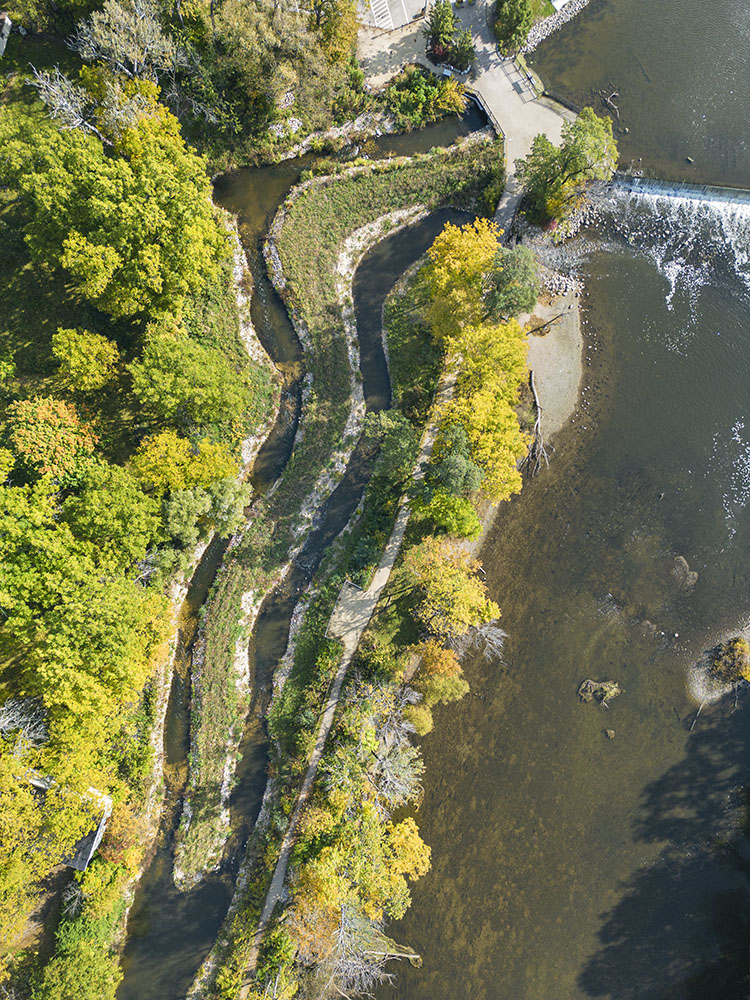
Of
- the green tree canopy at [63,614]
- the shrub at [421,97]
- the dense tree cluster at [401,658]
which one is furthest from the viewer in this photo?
the shrub at [421,97]

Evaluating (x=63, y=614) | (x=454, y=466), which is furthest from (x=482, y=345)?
(x=63, y=614)

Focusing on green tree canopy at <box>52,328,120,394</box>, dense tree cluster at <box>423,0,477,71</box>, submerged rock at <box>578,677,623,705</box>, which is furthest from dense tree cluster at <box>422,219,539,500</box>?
green tree canopy at <box>52,328,120,394</box>

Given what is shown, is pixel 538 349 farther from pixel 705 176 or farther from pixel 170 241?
pixel 170 241

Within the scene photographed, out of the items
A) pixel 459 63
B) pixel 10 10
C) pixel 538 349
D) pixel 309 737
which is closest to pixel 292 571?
pixel 309 737

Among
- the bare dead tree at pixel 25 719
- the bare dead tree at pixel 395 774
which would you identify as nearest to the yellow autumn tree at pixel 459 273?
the bare dead tree at pixel 395 774

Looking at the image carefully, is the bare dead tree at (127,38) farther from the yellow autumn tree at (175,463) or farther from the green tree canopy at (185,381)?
the yellow autumn tree at (175,463)

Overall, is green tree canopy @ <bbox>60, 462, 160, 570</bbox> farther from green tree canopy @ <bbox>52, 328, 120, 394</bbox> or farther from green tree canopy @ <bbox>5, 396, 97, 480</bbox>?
green tree canopy @ <bbox>52, 328, 120, 394</bbox>
